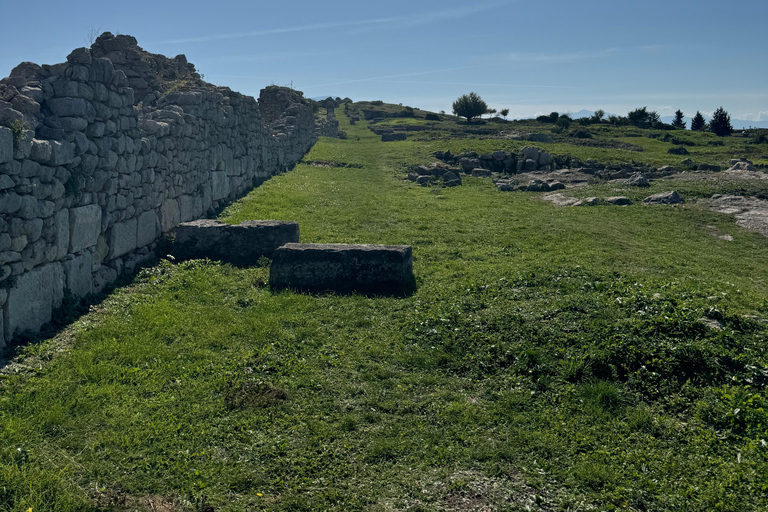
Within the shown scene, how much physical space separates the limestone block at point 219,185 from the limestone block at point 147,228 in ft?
15.0

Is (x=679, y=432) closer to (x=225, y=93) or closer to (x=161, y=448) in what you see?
(x=161, y=448)

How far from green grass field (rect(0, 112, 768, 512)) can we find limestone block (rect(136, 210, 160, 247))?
0.86 meters

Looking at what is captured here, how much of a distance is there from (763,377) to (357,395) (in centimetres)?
452

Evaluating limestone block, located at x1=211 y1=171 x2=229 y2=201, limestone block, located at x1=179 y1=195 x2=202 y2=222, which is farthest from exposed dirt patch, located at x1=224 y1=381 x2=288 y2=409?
limestone block, located at x1=211 y1=171 x2=229 y2=201

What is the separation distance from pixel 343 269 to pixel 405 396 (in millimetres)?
3835

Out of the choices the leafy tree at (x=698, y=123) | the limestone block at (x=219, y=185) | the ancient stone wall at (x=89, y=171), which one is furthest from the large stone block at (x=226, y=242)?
the leafy tree at (x=698, y=123)

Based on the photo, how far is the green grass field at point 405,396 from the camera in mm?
4465

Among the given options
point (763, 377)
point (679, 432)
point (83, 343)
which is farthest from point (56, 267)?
point (763, 377)

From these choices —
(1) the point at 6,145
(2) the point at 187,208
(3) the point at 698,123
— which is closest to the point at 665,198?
(2) the point at 187,208

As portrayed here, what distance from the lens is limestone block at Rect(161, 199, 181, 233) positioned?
12000mm

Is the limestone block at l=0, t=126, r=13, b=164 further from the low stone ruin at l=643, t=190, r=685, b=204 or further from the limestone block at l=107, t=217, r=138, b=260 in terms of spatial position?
the low stone ruin at l=643, t=190, r=685, b=204

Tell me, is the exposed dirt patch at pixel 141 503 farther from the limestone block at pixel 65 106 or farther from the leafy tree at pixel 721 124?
the leafy tree at pixel 721 124

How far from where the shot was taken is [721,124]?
2163 inches

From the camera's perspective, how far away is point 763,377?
5.87m
